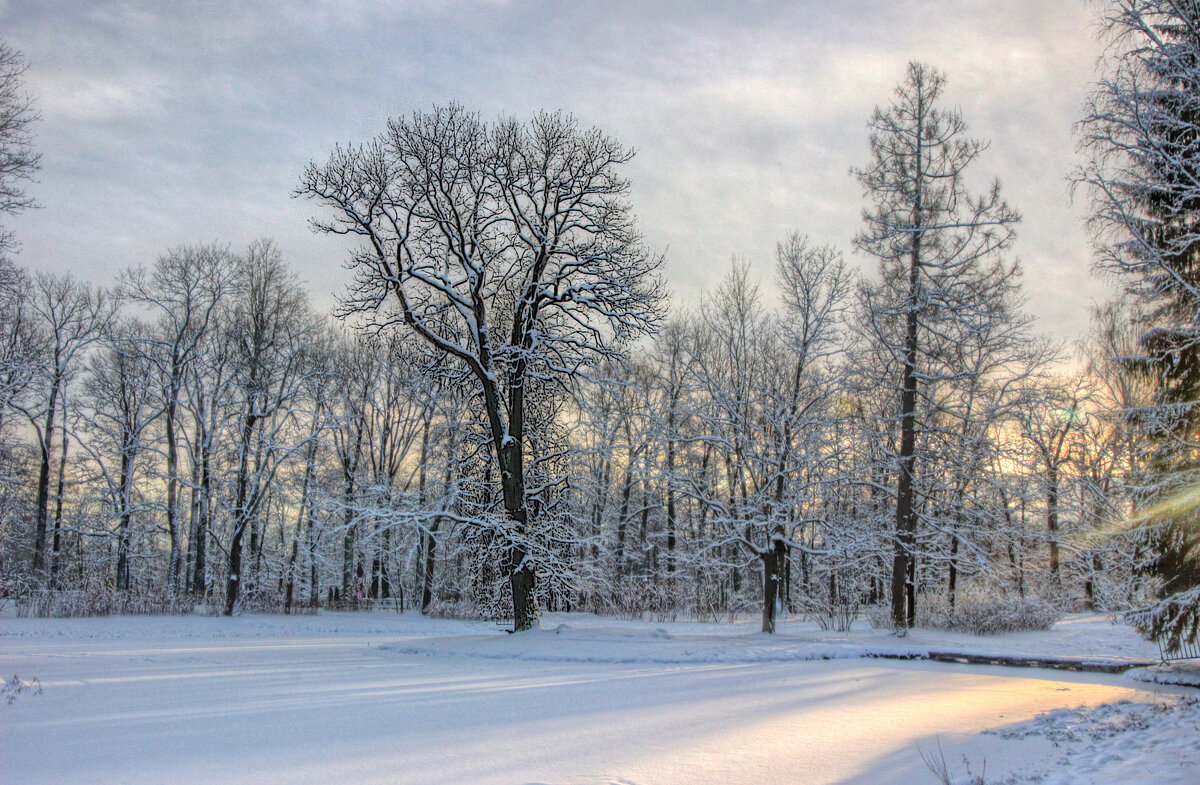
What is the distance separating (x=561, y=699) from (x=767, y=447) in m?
10.0

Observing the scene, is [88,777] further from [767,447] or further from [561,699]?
[767,447]

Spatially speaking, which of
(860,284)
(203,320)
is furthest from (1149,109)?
(203,320)

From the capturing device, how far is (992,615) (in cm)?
1752

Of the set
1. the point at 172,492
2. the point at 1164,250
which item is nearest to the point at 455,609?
the point at 172,492

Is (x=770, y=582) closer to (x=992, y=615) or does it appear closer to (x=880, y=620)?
(x=880, y=620)

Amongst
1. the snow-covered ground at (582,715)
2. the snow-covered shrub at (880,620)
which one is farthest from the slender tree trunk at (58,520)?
the snow-covered shrub at (880,620)

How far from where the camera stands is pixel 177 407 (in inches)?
1207

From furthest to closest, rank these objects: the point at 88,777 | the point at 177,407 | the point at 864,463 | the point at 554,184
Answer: the point at 177,407, the point at 864,463, the point at 554,184, the point at 88,777

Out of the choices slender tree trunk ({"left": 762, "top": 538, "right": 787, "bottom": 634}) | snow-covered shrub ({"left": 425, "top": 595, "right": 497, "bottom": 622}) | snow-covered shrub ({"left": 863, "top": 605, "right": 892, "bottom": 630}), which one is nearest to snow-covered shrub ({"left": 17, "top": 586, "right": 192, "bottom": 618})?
snow-covered shrub ({"left": 425, "top": 595, "right": 497, "bottom": 622})

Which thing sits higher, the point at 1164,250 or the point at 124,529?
the point at 1164,250

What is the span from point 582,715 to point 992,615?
1356 cm

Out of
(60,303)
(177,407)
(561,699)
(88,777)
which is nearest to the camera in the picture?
(88,777)

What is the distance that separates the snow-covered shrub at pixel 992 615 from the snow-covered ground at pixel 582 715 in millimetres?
1874

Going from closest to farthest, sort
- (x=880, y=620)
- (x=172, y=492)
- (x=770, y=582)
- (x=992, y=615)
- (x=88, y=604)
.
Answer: (x=992, y=615), (x=770, y=582), (x=880, y=620), (x=88, y=604), (x=172, y=492)
